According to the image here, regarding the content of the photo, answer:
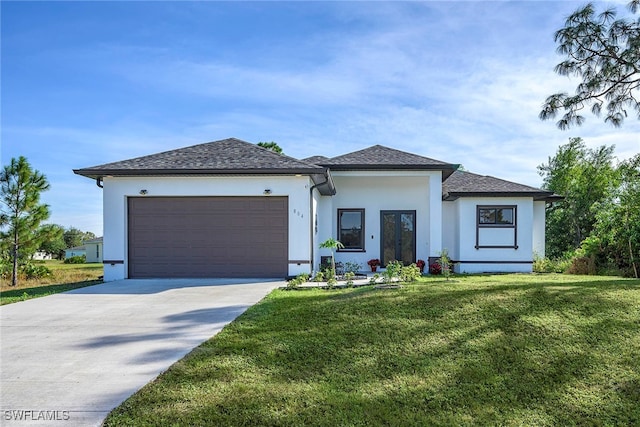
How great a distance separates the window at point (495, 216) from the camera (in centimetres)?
1501

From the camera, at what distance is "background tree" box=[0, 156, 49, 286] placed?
17.0 meters

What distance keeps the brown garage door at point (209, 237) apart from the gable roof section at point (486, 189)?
23.0ft

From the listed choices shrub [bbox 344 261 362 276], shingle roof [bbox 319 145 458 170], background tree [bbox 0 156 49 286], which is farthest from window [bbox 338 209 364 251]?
background tree [bbox 0 156 49 286]

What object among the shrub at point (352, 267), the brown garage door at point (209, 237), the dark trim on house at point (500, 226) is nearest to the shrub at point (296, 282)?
the brown garage door at point (209, 237)

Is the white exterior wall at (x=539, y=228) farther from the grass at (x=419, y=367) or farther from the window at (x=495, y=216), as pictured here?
the grass at (x=419, y=367)

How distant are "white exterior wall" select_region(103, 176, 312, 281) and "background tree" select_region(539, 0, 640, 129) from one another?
6508 millimetres

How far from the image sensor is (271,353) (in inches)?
186

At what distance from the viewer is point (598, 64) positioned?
8.44 metres

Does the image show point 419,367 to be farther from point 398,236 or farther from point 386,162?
point 398,236

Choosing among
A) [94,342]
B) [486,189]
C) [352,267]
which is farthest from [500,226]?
[94,342]

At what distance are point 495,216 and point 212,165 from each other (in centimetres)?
1029

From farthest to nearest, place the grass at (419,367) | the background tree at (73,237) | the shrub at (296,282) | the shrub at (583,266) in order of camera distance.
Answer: the background tree at (73,237)
the shrub at (583,266)
the shrub at (296,282)
the grass at (419,367)

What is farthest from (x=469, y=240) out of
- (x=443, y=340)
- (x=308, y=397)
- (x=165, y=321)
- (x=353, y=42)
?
(x=308, y=397)

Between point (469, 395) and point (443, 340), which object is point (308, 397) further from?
point (443, 340)
